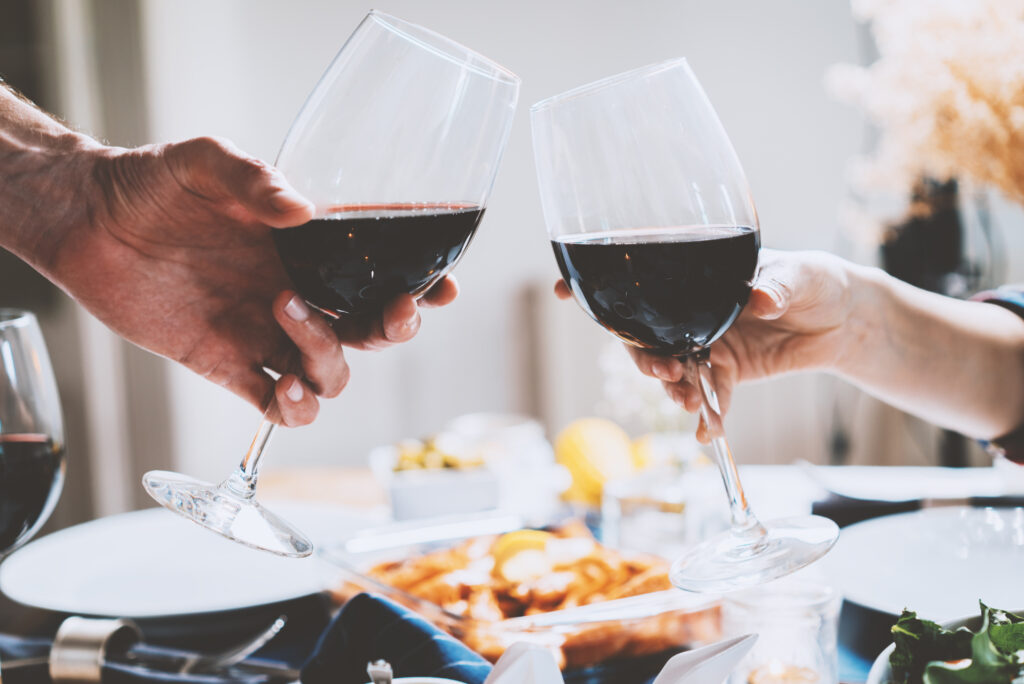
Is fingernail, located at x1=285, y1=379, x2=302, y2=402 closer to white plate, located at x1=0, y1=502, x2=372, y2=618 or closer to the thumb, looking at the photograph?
white plate, located at x1=0, y1=502, x2=372, y2=618

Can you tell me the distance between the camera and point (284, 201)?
568 mm

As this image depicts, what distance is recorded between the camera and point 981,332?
3.35 ft

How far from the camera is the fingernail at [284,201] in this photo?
22.4 inches

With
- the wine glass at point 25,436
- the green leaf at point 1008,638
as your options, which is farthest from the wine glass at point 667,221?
the wine glass at point 25,436

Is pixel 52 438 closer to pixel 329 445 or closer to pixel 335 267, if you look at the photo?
pixel 335 267

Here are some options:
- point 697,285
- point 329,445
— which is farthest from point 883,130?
point 697,285

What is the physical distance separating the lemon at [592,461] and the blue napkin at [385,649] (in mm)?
605

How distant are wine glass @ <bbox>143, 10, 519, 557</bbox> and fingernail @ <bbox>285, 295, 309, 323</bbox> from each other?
0.08 m

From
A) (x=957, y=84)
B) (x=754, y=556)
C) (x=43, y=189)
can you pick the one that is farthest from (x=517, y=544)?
(x=957, y=84)

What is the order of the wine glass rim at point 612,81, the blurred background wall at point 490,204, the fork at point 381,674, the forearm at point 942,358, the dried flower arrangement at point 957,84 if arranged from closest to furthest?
1. the fork at point 381,674
2. the wine glass rim at point 612,81
3. the forearm at point 942,358
4. the dried flower arrangement at point 957,84
5. the blurred background wall at point 490,204

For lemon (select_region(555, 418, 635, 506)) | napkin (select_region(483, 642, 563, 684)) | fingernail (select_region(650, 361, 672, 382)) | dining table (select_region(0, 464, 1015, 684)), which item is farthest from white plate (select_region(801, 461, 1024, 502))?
napkin (select_region(483, 642, 563, 684))

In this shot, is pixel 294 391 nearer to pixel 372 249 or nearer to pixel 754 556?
pixel 372 249

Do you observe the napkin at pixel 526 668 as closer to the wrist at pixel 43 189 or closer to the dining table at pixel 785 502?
the dining table at pixel 785 502

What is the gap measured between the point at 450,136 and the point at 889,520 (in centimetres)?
59
